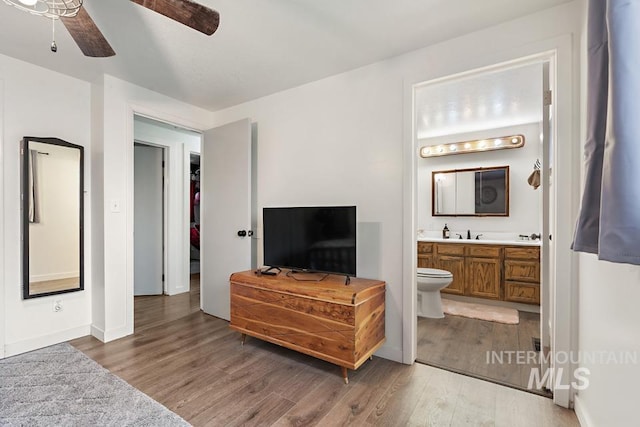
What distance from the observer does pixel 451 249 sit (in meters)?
4.00

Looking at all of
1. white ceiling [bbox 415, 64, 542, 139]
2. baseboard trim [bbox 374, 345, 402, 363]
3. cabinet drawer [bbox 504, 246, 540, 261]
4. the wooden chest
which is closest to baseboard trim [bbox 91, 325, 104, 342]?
the wooden chest

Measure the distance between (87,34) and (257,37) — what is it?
1025mm

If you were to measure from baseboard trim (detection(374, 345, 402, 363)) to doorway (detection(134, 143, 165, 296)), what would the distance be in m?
3.46

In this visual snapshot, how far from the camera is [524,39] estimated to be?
1.92 m

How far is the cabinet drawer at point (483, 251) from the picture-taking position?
373 centimetres

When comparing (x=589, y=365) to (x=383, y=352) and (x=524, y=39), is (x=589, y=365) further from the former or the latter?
(x=524, y=39)

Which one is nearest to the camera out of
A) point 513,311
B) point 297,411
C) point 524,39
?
point 297,411

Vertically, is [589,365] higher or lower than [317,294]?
lower

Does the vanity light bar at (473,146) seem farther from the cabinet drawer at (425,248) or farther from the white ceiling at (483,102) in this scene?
the cabinet drawer at (425,248)

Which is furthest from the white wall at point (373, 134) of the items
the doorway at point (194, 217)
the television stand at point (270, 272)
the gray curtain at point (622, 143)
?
the doorway at point (194, 217)

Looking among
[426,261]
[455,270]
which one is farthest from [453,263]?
[426,261]

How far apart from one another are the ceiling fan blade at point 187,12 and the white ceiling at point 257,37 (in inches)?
19.7

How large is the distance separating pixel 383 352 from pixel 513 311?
6.86 ft

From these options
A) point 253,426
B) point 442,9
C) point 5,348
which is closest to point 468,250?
point 442,9
